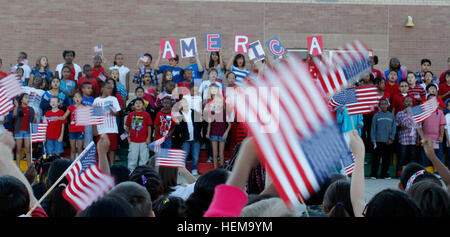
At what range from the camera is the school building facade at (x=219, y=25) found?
16656 millimetres

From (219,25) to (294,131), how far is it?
52.7 feet

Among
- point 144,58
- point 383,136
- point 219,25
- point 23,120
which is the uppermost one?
point 219,25

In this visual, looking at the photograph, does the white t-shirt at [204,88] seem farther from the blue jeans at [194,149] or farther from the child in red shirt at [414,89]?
the child in red shirt at [414,89]

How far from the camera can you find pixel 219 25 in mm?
17344

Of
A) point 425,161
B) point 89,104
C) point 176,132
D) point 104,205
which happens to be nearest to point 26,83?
point 89,104

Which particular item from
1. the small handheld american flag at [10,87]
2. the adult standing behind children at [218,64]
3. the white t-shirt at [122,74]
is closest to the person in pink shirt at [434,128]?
the adult standing behind children at [218,64]

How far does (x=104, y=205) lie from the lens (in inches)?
82.7

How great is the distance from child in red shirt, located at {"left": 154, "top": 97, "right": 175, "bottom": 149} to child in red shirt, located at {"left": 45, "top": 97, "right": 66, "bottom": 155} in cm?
199

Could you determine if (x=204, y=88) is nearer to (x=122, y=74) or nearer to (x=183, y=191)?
(x=122, y=74)

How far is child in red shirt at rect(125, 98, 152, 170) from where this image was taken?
11180 millimetres

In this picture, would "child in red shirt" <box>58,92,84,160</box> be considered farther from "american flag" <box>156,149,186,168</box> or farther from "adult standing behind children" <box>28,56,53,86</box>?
"american flag" <box>156,149,186,168</box>

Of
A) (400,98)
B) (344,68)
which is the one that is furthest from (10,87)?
(400,98)

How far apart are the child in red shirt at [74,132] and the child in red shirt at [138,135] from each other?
3.22ft

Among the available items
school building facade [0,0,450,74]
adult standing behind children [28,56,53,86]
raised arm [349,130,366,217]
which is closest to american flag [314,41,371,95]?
raised arm [349,130,366,217]
